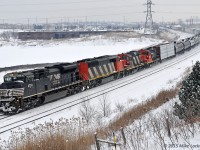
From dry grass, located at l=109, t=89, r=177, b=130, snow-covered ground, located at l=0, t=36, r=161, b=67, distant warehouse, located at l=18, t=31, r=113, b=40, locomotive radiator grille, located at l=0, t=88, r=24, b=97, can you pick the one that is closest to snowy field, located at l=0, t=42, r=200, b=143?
locomotive radiator grille, located at l=0, t=88, r=24, b=97

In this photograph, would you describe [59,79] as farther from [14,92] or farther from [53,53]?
[53,53]

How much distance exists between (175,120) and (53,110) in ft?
35.5

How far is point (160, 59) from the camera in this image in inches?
1964

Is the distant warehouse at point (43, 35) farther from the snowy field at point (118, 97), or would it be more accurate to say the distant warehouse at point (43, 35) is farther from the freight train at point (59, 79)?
the snowy field at point (118, 97)

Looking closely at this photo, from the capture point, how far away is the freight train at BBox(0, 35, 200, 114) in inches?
842

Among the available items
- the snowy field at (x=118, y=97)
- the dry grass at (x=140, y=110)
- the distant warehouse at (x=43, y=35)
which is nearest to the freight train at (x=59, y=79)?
the snowy field at (x=118, y=97)

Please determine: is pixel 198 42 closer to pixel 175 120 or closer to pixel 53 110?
pixel 53 110

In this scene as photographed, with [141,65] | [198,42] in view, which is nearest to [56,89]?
[141,65]

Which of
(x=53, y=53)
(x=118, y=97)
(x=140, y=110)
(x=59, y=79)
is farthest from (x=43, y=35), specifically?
(x=140, y=110)

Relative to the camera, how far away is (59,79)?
25922 millimetres

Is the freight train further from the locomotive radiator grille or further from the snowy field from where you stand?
the snowy field

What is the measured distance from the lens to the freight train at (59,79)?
2138 cm

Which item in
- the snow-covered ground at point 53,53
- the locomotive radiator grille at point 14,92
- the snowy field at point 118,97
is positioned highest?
the snow-covered ground at point 53,53

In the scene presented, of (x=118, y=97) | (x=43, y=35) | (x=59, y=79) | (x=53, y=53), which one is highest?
(x=43, y=35)
